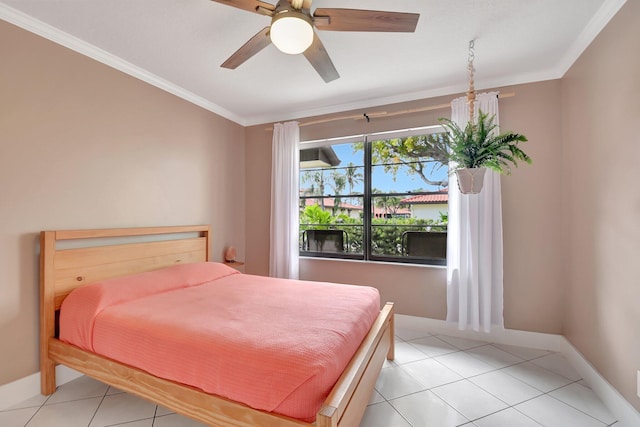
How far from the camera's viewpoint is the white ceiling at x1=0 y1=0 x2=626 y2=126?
6.28 feet

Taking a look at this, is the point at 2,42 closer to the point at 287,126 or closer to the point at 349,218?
the point at 287,126

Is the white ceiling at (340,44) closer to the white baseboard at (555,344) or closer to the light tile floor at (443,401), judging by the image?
the white baseboard at (555,344)

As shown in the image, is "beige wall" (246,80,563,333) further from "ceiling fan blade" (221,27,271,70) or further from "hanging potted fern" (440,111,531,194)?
"ceiling fan blade" (221,27,271,70)

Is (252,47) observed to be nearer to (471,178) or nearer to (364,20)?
(364,20)

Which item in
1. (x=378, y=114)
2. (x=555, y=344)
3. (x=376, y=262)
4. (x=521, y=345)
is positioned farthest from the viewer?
(x=376, y=262)

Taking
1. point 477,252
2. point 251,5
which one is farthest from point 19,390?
point 477,252

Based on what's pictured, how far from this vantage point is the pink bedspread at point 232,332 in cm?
129

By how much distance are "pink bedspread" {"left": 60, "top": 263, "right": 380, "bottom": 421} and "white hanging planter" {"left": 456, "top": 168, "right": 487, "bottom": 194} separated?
1112 millimetres

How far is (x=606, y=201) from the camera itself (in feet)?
6.48

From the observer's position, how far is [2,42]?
1.91m

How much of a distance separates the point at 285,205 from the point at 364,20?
8.08 ft

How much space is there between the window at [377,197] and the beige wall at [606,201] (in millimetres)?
1097

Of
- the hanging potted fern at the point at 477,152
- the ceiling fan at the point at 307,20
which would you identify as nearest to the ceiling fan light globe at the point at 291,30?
the ceiling fan at the point at 307,20

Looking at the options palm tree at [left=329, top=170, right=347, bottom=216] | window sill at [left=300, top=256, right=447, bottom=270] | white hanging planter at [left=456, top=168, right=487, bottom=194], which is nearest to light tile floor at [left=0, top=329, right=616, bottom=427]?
window sill at [left=300, top=256, right=447, bottom=270]
